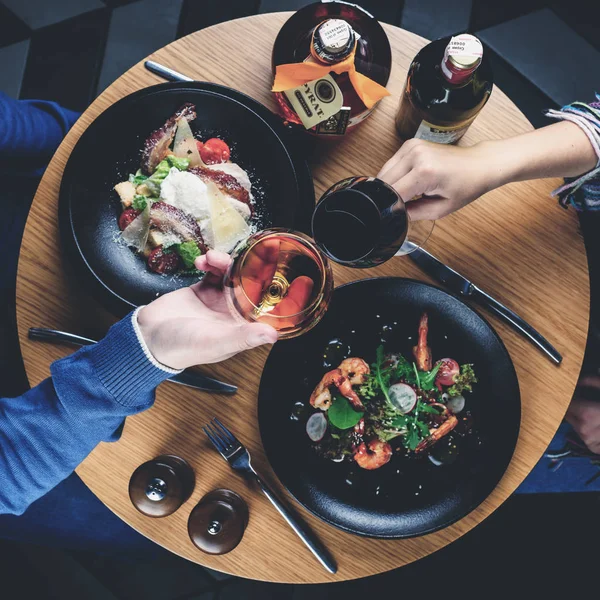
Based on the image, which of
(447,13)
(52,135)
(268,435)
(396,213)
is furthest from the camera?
(447,13)

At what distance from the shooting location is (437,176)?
2.64 feet

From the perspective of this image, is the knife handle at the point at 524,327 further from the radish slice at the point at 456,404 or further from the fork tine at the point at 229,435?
the fork tine at the point at 229,435

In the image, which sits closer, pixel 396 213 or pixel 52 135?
pixel 396 213

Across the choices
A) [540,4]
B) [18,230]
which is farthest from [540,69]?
[18,230]

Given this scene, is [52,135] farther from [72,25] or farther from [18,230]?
[72,25]

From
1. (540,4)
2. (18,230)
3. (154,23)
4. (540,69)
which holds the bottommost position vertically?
(18,230)

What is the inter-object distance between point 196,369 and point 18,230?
0.57 metres

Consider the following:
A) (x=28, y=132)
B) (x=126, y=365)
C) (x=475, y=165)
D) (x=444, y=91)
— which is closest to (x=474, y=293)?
(x=475, y=165)

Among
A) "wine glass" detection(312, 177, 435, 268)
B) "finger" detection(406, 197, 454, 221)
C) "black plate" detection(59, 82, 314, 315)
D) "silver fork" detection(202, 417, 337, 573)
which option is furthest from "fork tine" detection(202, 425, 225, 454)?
"finger" detection(406, 197, 454, 221)

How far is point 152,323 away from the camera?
77cm

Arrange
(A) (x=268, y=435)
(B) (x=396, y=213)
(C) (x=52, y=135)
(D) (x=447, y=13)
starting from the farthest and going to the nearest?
(D) (x=447, y=13)
(C) (x=52, y=135)
(A) (x=268, y=435)
(B) (x=396, y=213)

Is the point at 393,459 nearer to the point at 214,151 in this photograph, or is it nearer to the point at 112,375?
the point at 112,375

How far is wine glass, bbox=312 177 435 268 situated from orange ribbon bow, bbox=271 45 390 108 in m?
0.12

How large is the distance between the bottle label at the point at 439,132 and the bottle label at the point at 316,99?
0.42 ft
